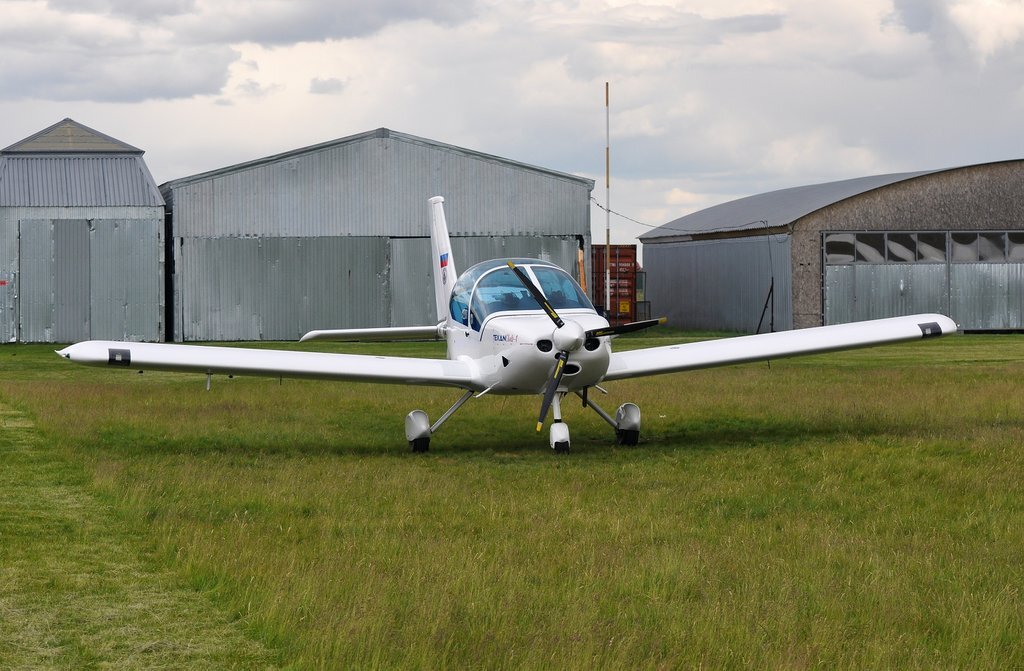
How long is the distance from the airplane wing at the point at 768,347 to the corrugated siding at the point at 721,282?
24441mm

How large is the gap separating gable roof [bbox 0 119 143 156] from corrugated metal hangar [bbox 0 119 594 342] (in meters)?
0.70

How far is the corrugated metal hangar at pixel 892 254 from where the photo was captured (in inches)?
1619

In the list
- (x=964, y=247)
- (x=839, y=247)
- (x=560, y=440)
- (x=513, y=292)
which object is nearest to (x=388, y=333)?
(x=513, y=292)

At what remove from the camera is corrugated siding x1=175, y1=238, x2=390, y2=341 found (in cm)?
3819

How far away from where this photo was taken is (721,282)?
4569 centimetres

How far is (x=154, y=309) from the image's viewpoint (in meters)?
38.0

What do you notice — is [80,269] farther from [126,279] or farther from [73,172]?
[73,172]

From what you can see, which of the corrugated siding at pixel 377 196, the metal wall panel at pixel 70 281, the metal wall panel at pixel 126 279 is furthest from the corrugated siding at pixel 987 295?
the metal wall panel at pixel 70 281

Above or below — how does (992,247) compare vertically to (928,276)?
above

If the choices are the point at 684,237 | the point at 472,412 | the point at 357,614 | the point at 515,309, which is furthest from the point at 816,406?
the point at 684,237

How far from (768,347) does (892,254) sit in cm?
2759

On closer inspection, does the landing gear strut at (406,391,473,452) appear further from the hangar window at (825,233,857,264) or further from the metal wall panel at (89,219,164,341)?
the hangar window at (825,233,857,264)

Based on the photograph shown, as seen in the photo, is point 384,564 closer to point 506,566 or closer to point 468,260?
point 506,566

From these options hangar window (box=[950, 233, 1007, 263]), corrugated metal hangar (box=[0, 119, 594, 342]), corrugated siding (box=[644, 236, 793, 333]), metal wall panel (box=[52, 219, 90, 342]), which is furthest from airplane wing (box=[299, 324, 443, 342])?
hangar window (box=[950, 233, 1007, 263])
